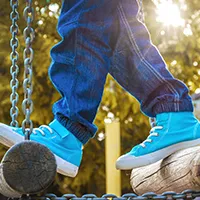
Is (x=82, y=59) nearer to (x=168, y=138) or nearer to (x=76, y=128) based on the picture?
(x=76, y=128)

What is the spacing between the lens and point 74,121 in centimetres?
152

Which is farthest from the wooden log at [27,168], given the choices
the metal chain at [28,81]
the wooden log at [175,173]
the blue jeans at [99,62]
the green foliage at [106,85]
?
the green foliage at [106,85]

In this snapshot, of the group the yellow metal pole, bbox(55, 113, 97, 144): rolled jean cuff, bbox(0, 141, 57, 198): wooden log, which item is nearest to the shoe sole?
bbox(55, 113, 97, 144): rolled jean cuff

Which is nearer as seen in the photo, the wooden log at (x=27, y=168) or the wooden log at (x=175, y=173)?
the wooden log at (x=27, y=168)

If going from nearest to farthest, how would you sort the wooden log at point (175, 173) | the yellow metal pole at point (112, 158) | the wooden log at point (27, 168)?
the wooden log at point (27, 168) → the wooden log at point (175, 173) → the yellow metal pole at point (112, 158)

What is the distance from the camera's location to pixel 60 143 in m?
1.52

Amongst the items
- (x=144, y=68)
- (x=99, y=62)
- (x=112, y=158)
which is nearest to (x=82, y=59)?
(x=99, y=62)

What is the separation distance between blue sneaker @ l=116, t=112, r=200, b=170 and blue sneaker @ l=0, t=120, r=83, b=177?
12 cm

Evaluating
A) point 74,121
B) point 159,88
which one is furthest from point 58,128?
point 159,88

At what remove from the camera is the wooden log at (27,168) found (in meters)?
1.38

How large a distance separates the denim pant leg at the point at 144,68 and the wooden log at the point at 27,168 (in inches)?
14.4

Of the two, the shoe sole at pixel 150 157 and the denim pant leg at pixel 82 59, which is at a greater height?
the denim pant leg at pixel 82 59

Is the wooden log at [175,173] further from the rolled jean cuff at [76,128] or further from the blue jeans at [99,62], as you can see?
the rolled jean cuff at [76,128]

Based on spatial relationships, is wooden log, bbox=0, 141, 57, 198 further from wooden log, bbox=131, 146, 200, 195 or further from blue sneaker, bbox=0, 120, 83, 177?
wooden log, bbox=131, 146, 200, 195
